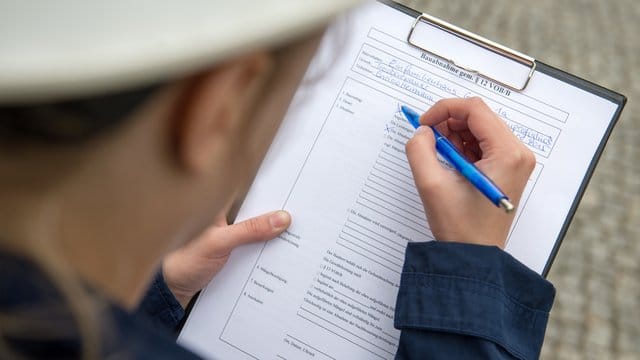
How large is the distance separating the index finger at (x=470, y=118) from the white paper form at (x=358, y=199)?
0.04 m

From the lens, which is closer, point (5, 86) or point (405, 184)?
point (5, 86)

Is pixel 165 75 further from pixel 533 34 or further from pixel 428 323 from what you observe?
pixel 533 34

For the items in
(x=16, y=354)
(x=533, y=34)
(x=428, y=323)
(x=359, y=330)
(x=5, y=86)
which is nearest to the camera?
(x=5, y=86)

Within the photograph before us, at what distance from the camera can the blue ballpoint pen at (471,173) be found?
2.93 feet

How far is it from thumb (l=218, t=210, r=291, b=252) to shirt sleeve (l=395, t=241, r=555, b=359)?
0.21 meters

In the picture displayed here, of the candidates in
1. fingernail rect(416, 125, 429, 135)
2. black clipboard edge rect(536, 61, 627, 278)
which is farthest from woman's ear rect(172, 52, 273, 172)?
black clipboard edge rect(536, 61, 627, 278)

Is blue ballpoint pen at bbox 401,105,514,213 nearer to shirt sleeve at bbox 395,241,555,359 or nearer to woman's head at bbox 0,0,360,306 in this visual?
shirt sleeve at bbox 395,241,555,359

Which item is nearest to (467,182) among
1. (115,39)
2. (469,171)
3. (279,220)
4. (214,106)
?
(469,171)

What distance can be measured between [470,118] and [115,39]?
699mm

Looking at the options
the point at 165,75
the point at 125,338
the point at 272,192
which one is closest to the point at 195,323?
the point at 272,192

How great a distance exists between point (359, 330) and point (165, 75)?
68 cm

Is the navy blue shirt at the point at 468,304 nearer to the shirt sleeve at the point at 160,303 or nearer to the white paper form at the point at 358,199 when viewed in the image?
the white paper form at the point at 358,199

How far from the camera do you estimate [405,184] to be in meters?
1.03

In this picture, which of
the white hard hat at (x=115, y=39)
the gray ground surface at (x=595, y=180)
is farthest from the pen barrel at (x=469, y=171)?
the gray ground surface at (x=595, y=180)
